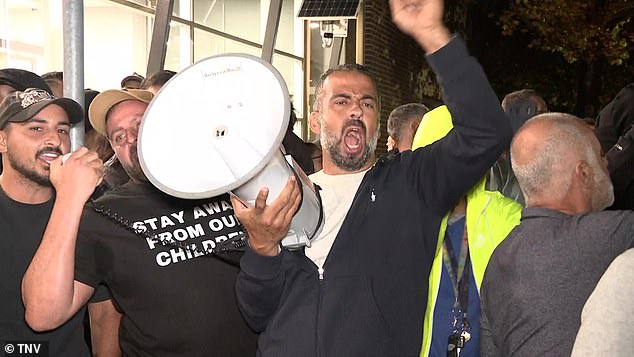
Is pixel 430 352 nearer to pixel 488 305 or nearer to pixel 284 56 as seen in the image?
pixel 488 305

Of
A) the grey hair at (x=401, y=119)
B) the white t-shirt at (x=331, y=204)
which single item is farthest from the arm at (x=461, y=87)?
the grey hair at (x=401, y=119)

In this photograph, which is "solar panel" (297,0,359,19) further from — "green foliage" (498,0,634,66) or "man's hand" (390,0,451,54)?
"man's hand" (390,0,451,54)

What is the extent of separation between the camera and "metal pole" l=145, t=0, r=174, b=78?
25.9 feet

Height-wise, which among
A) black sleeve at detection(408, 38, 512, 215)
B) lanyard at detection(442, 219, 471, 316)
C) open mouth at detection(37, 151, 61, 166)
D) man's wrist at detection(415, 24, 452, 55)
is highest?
man's wrist at detection(415, 24, 452, 55)

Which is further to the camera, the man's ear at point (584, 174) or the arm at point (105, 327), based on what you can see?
the arm at point (105, 327)

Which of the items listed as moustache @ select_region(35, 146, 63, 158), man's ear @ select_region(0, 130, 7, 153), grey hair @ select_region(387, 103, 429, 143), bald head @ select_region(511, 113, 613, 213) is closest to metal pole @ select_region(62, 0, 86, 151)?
moustache @ select_region(35, 146, 63, 158)

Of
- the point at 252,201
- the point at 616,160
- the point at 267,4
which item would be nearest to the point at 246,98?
the point at 252,201

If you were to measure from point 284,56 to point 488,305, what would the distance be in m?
9.73

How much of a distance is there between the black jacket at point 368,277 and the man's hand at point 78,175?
0.55 meters

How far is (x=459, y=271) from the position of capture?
10.1 feet

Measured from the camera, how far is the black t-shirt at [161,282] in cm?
291

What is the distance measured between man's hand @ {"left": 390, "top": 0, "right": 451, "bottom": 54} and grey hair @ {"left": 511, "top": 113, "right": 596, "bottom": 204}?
59 centimetres

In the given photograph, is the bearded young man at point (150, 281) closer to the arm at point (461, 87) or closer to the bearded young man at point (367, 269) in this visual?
the bearded young man at point (367, 269)

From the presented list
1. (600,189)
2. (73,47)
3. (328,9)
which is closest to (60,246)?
(73,47)
